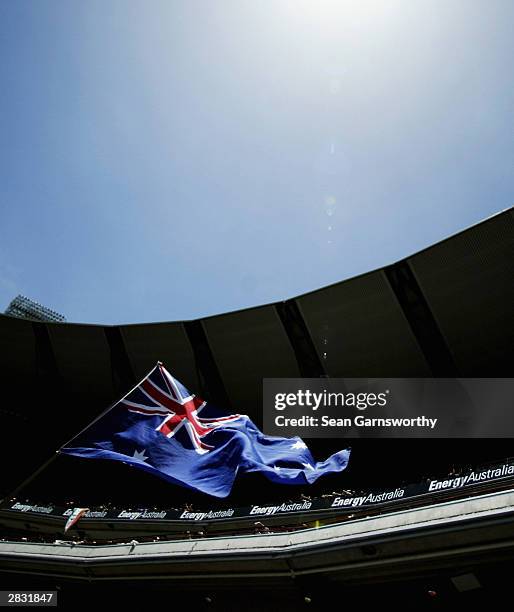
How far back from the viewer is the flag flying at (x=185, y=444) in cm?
902

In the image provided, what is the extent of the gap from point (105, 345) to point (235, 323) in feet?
28.8

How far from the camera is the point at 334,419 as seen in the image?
82.7 ft

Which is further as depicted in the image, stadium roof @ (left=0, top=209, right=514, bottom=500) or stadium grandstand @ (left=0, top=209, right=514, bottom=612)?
stadium roof @ (left=0, top=209, right=514, bottom=500)

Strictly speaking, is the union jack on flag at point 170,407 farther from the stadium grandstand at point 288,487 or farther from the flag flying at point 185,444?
the stadium grandstand at point 288,487

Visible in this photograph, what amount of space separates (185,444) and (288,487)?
51.4 feet

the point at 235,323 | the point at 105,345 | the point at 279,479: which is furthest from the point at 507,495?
the point at 105,345

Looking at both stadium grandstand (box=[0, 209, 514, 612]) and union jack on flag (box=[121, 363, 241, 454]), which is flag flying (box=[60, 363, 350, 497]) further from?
stadium grandstand (box=[0, 209, 514, 612])

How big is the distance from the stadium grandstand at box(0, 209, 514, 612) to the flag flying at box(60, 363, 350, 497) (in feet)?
4.62

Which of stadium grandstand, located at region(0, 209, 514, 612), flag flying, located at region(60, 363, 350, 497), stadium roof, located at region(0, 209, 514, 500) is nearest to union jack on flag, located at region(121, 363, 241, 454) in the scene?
flag flying, located at region(60, 363, 350, 497)

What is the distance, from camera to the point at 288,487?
24141mm

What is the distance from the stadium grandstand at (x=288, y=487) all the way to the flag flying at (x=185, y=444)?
4.62 feet

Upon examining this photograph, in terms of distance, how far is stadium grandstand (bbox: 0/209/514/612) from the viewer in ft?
31.4

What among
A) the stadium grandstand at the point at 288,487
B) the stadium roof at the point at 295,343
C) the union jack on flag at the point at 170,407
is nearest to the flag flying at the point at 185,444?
the union jack on flag at the point at 170,407

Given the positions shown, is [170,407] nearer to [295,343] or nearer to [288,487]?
[295,343]
